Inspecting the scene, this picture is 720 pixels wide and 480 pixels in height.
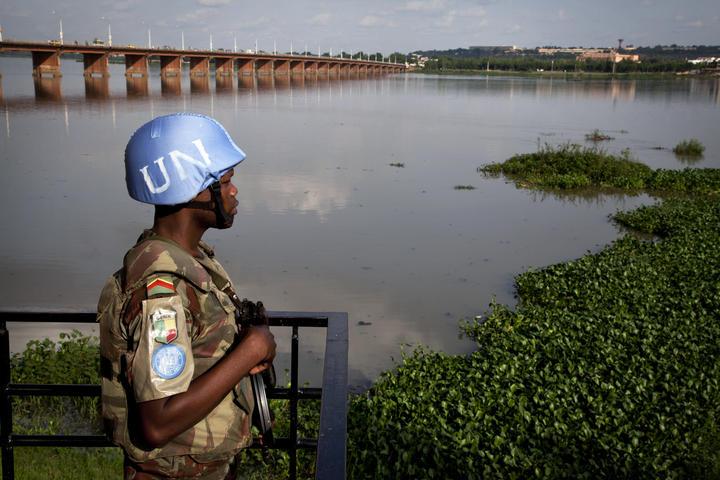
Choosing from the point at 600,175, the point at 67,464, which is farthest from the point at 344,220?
the point at 67,464

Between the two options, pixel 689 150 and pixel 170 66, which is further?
pixel 170 66

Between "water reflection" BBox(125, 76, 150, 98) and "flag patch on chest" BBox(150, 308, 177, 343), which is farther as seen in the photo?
"water reflection" BBox(125, 76, 150, 98)

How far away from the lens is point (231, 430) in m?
2.26

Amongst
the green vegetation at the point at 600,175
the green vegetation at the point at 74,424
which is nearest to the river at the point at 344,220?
the green vegetation at the point at 600,175

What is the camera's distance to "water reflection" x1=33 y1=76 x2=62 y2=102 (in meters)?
52.4

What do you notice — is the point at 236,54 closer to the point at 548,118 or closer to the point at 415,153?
the point at 548,118

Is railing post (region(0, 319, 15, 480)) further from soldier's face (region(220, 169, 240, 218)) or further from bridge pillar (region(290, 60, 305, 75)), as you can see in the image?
bridge pillar (region(290, 60, 305, 75))

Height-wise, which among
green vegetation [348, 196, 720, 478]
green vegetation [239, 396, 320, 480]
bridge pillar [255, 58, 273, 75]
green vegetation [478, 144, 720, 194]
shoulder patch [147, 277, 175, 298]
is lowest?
green vegetation [239, 396, 320, 480]

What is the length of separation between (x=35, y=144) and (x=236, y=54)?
70846 mm

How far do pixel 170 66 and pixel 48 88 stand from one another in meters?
25.8

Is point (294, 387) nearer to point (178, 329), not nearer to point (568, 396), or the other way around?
point (178, 329)

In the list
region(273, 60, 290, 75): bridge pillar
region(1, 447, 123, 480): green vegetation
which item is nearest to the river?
region(1, 447, 123, 480): green vegetation

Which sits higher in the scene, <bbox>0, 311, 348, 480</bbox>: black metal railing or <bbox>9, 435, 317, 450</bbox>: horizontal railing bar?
<bbox>0, 311, 348, 480</bbox>: black metal railing

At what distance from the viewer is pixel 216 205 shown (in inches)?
90.0
